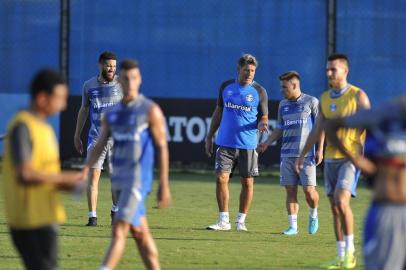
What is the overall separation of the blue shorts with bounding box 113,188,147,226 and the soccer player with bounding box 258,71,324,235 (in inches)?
214

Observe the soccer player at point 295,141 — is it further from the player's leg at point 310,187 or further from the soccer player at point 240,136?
the soccer player at point 240,136

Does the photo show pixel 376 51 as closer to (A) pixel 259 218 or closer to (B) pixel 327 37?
(B) pixel 327 37

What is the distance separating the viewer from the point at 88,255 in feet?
41.4

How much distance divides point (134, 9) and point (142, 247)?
1637cm

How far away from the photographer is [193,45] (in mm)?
25812

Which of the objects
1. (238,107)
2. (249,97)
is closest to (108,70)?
(238,107)

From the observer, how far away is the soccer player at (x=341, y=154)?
11.7 meters

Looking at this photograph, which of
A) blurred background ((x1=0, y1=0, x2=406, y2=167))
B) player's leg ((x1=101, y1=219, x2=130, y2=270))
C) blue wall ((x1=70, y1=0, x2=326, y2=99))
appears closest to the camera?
player's leg ((x1=101, y1=219, x2=130, y2=270))

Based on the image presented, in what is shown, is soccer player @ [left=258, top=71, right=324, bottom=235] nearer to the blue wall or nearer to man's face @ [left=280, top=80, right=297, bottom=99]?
man's face @ [left=280, top=80, right=297, bottom=99]

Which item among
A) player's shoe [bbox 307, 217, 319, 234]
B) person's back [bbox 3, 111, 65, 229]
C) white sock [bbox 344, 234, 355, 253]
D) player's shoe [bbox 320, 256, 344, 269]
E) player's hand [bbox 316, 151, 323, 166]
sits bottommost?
player's shoe [bbox 307, 217, 319, 234]

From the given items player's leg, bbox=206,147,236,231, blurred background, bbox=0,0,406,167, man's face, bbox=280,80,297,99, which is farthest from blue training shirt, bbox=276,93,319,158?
blurred background, bbox=0,0,406,167

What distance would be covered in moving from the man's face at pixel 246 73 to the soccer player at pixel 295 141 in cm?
63

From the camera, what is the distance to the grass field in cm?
1222

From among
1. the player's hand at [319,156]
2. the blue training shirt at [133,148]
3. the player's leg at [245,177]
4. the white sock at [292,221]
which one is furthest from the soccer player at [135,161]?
the player's leg at [245,177]
